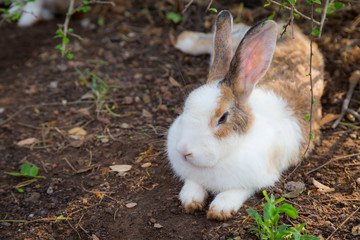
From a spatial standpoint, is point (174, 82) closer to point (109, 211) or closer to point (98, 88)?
point (98, 88)

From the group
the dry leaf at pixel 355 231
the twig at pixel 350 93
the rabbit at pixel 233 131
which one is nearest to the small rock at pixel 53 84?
the rabbit at pixel 233 131

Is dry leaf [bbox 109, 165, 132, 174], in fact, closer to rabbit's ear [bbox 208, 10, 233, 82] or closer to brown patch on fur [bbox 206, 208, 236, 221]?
brown patch on fur [bbox 206, 208, 236, 221]

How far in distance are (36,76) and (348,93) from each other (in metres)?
3.54

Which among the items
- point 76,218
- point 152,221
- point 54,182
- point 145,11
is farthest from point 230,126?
point 145,11

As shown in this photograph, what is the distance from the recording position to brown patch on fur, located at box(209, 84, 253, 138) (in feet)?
9.11


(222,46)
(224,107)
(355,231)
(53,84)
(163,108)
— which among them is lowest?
(53,84)

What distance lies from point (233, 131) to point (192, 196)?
60 centimetres

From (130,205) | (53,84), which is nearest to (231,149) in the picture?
(130,205)

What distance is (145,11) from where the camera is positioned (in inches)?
237

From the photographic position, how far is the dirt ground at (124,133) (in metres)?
3.01

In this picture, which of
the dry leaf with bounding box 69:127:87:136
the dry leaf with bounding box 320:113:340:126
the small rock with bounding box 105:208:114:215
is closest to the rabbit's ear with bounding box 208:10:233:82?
the small rock with bounding box 105:208:114:215

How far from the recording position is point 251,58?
2928 mm

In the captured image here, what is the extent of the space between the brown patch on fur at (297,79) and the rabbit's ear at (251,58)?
0.57 m

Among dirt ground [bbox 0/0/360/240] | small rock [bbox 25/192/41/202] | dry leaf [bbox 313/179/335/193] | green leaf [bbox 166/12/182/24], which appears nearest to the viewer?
dirt ground [bbox 0/0/360/240]
